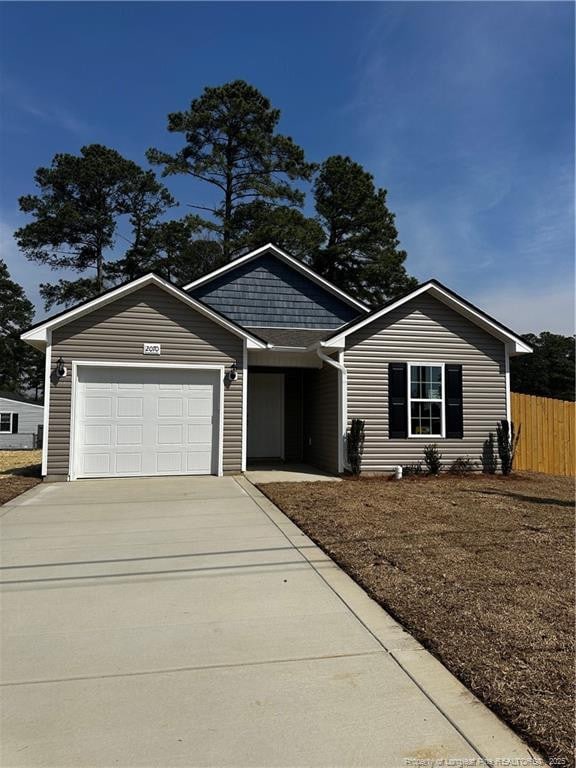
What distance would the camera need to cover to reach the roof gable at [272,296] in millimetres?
14633

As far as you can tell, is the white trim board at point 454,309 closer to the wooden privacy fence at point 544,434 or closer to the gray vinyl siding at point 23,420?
the wooden privacy fence at point 544,434

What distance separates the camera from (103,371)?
416 inches

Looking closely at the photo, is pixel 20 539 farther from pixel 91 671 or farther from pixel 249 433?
pixel 249 433

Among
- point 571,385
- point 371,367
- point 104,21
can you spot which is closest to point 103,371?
point 371,367

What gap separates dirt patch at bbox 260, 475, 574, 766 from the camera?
277 centimetres

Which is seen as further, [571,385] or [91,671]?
[571,385]

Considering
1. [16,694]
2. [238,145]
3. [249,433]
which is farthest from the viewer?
[238,145]

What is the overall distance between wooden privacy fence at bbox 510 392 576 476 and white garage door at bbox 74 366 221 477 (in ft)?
25.6

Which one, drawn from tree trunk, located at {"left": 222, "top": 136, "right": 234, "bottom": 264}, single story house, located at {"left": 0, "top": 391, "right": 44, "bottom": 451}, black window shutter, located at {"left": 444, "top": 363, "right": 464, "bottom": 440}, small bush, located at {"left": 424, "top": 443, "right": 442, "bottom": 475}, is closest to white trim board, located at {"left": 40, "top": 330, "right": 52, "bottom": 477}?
small bush, located at {"left": 424, "top": 443, "right": 442, "bottom": 475}

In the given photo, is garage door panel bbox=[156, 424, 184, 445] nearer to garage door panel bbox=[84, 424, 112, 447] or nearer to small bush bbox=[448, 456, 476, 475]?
garage door panel bbox=[84, 424, 112, 447]

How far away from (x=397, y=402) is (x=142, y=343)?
5464mm

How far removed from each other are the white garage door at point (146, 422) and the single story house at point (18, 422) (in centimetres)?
1918

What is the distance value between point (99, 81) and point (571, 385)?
152 feet

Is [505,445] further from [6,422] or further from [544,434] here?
[6,422]
